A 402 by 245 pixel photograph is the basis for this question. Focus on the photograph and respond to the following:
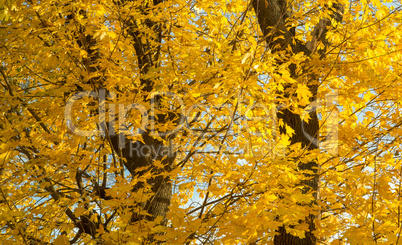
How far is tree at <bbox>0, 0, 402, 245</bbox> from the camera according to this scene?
278 cm

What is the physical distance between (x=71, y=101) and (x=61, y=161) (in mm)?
731

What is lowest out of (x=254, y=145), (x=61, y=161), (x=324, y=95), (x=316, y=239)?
(x=316, y=239)

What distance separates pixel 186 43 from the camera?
3812 millimetres

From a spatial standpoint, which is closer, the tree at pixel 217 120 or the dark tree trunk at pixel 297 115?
the tree at pixel 217 120

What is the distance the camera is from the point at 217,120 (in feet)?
17.7

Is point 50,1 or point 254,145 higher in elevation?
point 50,1

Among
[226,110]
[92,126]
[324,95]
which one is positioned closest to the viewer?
[226,110]

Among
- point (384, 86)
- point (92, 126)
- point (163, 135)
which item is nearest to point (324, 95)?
point (384, 86)

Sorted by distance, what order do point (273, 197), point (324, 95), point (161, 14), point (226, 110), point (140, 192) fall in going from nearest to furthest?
point (273, 197) → point (140, 192) → point (161, 14) → point (226, 110) → point (324, 95)

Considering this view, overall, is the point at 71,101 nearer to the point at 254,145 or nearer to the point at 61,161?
the point at 61,161

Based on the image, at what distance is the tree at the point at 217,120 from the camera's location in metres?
2.78

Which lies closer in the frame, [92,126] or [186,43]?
[186,43]

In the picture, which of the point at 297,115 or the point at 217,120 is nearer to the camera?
the point at 297,115

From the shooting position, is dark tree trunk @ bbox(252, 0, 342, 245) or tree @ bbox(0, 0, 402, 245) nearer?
tree @ bbox(0, 0, 402, 245)
